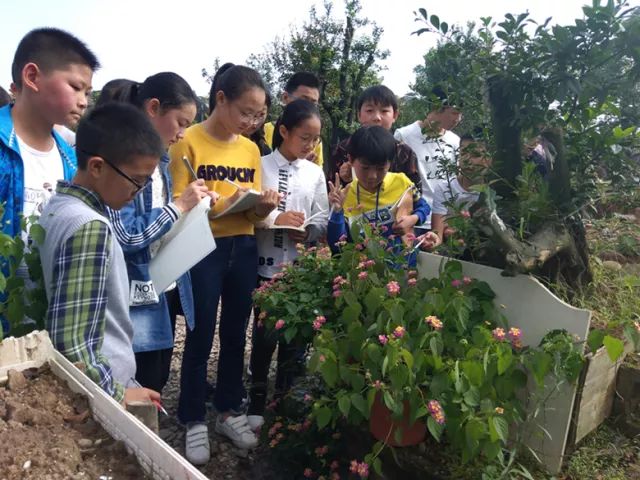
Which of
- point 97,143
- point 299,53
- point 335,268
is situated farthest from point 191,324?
point 299,53

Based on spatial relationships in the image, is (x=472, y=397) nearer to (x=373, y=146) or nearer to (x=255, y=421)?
(x=373, y=146)

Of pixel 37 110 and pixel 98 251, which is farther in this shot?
pixel 37 110

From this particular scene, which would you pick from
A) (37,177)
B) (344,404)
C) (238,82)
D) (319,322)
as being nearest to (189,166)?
(238,82)

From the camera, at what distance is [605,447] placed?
1812 mm

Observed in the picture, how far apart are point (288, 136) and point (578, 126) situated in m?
1.52

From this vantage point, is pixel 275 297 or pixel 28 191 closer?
pixel 28 191

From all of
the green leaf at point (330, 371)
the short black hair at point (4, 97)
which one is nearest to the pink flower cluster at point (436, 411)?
the green leaf at point (330, 371)

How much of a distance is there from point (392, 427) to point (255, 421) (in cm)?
146

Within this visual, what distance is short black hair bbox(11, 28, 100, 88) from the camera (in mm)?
1908

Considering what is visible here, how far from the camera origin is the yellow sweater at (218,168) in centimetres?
264

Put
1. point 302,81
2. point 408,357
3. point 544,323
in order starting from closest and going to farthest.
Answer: point 408,357, point 544,323, point 302,81

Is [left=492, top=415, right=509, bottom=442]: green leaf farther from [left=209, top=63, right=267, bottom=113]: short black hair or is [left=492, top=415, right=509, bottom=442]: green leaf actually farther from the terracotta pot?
[left=209, top=63, right=267, bottom=113]: short black hair

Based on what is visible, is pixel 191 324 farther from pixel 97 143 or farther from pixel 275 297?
pixel 97 143

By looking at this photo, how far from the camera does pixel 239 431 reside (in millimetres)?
2814
